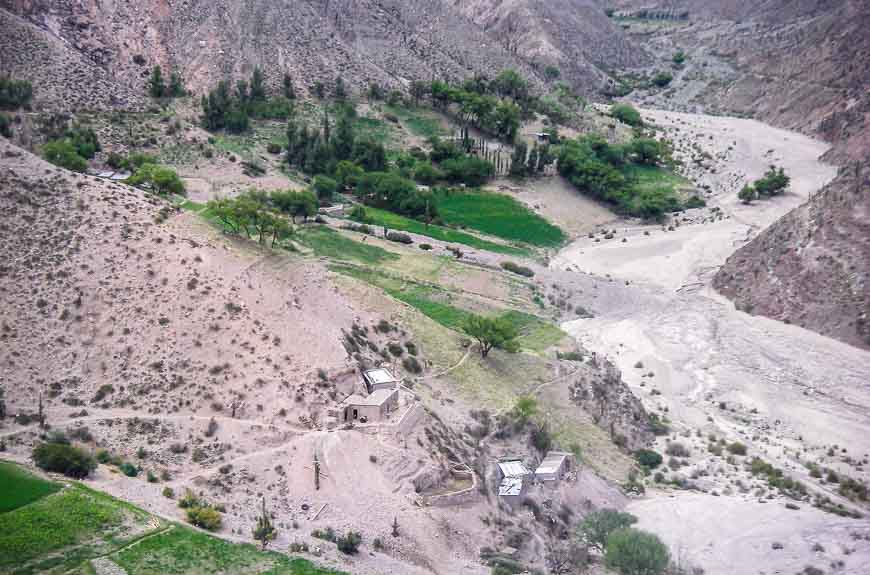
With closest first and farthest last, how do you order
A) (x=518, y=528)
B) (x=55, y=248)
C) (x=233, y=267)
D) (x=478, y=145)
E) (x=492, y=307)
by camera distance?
(x=518, y=528), (x=55, y=248), (x=233, y=267), (x=492, y=307), (x=478, y=145)

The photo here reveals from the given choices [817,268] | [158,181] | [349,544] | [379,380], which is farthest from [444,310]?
[817,268]

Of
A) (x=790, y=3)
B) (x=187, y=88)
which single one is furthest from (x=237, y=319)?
(x=790, y=3)

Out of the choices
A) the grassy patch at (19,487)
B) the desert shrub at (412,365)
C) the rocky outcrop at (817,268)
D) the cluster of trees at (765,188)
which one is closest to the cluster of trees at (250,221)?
the desert shrub at (412,365)

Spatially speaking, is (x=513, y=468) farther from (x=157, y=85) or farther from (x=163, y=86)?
(x=163, y=86)

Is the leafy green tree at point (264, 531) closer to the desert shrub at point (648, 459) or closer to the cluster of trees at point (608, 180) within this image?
the desert shrub at point (648, 459)

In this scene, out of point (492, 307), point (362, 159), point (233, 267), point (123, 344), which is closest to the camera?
point (123, 344)

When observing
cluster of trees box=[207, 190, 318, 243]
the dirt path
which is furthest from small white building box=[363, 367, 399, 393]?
cluster of trees box=[207, 190, 318, 243]

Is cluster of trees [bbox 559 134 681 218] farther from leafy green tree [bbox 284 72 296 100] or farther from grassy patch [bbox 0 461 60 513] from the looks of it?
grassy patch [bbox 0 461 60 513]

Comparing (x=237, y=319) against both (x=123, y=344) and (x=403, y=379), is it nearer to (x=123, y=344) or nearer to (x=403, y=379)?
(x=123, y=344)

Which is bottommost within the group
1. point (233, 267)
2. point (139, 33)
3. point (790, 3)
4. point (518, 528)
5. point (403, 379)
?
point (518, 528)
